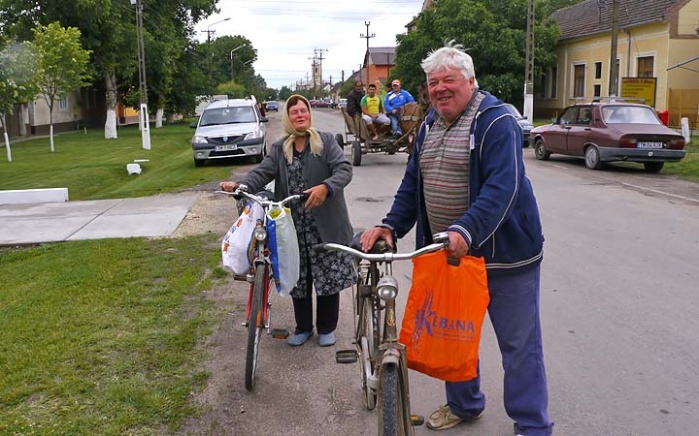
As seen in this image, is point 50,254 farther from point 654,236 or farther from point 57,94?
point 57,94

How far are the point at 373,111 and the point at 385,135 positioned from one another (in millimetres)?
653

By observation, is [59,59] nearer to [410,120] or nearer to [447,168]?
[410,120]

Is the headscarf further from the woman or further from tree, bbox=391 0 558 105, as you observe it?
tree, bbox=391 0 558 105

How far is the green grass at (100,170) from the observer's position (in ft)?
49.3

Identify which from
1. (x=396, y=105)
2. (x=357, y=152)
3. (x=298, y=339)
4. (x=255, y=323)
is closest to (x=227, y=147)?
(x=357, y=152)

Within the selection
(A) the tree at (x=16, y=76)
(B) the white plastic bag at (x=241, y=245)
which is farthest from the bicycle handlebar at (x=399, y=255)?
(A) the tree at (x=16, y=76)

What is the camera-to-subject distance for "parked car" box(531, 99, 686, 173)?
15.0 m

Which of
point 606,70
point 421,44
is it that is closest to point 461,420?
point 606,70

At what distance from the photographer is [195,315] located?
564 cm

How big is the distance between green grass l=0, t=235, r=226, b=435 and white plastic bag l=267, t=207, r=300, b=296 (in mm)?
809

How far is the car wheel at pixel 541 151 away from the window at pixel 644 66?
661 inches

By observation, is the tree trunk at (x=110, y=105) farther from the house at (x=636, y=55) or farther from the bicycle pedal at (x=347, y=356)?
the bicycle pedal at (x=347, y=356)

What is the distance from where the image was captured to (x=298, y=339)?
16.7 feet

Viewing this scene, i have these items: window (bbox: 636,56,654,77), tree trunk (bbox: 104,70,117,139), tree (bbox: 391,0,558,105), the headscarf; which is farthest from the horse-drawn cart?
window (bbox: 636,56,654,77)
